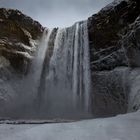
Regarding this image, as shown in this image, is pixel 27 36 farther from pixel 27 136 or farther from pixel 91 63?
pixel 27 136

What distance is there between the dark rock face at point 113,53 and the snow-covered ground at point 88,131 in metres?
10.7

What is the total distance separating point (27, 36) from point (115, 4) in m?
9.08

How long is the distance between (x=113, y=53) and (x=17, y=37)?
9518mm

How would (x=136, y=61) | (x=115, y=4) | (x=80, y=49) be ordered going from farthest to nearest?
(x=80, y=49), (x=115, y=4), (x=136, y=61)

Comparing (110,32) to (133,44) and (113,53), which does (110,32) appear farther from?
(133,44)

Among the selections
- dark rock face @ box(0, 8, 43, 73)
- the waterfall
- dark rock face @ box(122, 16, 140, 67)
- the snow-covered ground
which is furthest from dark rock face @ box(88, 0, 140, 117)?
the snow-covered ground

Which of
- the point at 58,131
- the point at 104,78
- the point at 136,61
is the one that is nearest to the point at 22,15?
the point at 104,78

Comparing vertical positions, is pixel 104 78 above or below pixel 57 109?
above

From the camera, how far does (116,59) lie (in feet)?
70.6

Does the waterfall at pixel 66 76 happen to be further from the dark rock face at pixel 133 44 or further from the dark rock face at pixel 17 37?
the dark rock face at pixel 133 44

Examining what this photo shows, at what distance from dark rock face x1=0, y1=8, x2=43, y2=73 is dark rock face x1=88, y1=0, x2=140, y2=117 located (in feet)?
20.0

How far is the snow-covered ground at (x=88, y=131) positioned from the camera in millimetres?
6082

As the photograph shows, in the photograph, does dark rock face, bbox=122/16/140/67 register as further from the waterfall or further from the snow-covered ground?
the snow-covered ground

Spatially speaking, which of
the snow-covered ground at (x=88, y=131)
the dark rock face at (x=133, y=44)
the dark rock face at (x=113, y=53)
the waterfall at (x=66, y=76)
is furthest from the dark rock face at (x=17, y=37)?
the snow-covered ground at (x=88, y=131)
